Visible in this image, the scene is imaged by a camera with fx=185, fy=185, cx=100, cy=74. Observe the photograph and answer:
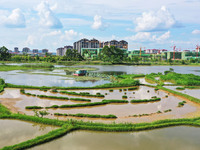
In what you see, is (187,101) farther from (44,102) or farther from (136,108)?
(44,102)

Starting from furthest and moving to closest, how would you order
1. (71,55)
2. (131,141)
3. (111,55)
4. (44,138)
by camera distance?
(71,55) < (111,55) < (131,141) < (44,138)

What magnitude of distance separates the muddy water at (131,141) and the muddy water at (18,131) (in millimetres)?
1852

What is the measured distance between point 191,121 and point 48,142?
43.4 ft

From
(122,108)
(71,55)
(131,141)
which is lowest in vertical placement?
(131,141)

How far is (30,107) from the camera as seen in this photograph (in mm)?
20734

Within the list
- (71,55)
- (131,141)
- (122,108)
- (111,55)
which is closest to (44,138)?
(131,141)

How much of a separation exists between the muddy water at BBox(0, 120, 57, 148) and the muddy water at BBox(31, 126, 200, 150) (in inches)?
72.9

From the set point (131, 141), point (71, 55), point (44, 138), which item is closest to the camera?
point (44, 138)

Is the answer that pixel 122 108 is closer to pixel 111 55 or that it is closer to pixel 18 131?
pixel 18 131

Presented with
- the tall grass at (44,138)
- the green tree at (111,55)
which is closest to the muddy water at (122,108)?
the tall grass at (44,138)

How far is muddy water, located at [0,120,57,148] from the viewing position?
1353 centimetres

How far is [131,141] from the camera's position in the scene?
546 inches

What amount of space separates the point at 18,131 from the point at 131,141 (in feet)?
29.8

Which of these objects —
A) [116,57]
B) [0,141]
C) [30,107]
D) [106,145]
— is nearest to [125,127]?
[106,145]
